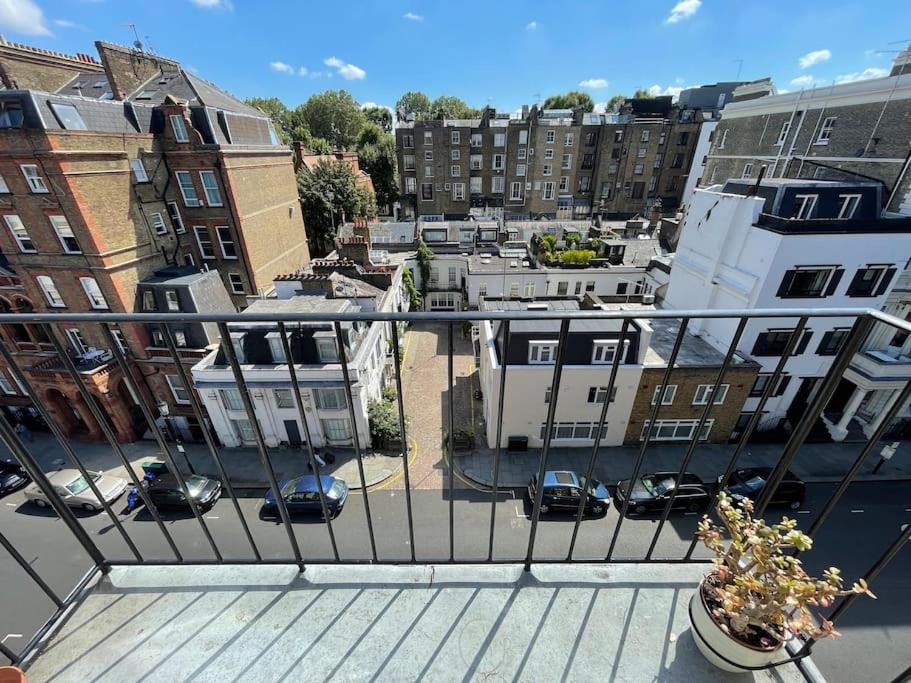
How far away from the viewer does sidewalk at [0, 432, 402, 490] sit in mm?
10984

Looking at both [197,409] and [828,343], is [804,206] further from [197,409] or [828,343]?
[197,409]

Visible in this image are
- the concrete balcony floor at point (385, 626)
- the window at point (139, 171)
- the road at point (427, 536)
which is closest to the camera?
the concrete balcony floor at point (385, 626)

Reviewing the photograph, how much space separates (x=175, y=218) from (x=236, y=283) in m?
3.02

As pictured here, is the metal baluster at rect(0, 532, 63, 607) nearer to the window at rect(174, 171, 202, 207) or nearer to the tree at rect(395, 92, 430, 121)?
the window at rect(174, 171, 202, 207)

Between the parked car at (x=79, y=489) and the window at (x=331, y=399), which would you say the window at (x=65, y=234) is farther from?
the window at (x=331, y=399)

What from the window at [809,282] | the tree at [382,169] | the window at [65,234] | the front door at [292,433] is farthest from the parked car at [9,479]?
the tree at [382,169]

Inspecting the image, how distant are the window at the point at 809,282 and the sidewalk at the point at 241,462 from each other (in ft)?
41.2

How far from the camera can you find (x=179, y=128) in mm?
13141

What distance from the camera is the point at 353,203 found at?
23.8 meters

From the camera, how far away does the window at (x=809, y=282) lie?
34.3 ft

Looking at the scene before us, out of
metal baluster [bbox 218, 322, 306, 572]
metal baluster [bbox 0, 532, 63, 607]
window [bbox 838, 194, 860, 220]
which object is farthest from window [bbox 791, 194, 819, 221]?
metal baluster [bbox 0, 532, 63, 607]

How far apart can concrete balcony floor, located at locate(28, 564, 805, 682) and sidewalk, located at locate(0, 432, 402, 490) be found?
8.71 metres

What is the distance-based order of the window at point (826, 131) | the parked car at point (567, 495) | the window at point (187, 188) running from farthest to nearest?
the window at point (826, 131)
the window at point (187, 188)
the parked car at point (567, 495)

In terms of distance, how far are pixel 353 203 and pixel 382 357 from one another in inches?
562
